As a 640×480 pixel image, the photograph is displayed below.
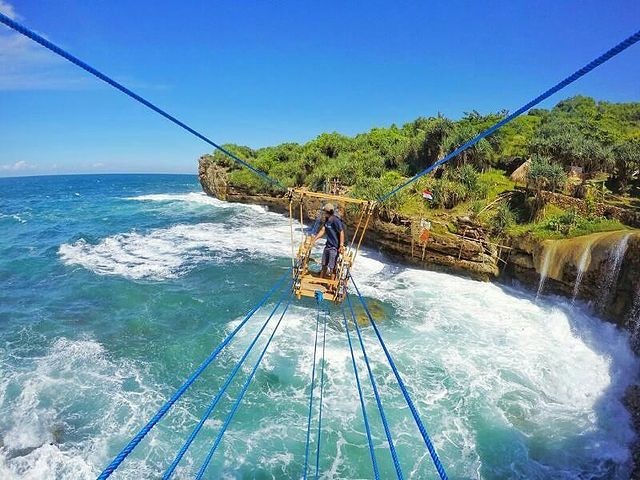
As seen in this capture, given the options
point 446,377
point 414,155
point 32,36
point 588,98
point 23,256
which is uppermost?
point 588,98

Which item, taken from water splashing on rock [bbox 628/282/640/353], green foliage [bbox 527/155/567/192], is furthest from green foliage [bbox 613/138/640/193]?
water splashing on rock [bbox 628/282/640/353]

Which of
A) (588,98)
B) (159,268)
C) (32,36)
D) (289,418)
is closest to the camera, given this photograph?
(32,36)

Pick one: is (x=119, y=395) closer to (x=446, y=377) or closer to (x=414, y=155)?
(x=446, y=377)

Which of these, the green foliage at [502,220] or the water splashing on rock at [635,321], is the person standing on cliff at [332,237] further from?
the green foliage at [502,220]

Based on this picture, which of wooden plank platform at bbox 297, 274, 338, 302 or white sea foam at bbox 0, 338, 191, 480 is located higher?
wooden plank platform at bbox 297, 274, 338, 302

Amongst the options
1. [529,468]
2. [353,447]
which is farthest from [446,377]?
[353,447]

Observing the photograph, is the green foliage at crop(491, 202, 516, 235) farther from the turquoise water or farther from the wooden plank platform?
the wooden plank platform

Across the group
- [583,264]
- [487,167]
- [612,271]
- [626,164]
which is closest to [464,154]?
[487,167]
